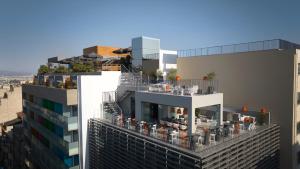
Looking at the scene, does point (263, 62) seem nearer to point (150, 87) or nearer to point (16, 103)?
point (150, 87)

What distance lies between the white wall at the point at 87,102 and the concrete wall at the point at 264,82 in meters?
9.33

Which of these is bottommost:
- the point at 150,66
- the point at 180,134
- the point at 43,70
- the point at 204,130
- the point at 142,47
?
the point at 180,134

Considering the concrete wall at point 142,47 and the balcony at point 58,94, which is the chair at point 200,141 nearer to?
the balcony at point 58,94

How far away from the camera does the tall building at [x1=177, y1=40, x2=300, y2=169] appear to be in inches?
579

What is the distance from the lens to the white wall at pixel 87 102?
1757 centimetres

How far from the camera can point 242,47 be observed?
17375 mm

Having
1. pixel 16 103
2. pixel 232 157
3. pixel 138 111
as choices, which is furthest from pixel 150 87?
pixel 16 103

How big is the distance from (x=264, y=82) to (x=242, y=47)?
10.6 feet

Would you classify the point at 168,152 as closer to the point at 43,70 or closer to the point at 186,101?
the point at 186,101

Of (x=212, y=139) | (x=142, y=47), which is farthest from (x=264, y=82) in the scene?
(x=142, y=47)

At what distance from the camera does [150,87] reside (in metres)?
16.4

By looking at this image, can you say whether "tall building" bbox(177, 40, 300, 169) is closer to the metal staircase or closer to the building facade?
the building facade

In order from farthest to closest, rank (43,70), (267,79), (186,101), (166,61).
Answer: (43,70), (166,61), (267,79), (186,101)

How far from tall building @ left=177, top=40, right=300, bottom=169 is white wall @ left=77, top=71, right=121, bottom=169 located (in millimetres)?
9233
